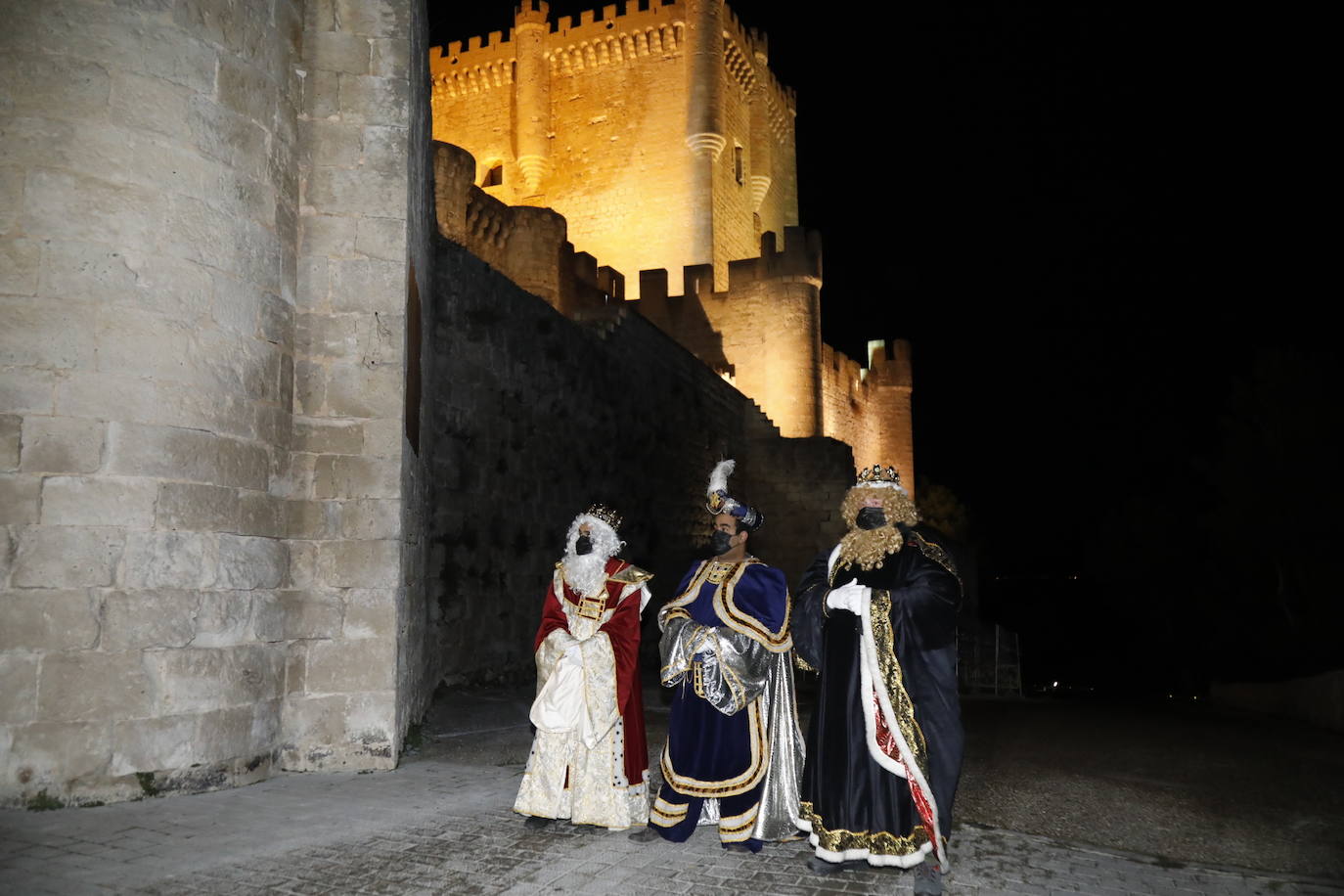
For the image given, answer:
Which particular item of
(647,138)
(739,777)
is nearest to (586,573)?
(739,777)

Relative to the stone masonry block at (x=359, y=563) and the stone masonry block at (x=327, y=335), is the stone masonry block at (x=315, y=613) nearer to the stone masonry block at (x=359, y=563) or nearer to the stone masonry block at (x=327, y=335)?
the stone masonry block at (x=359, y=563)

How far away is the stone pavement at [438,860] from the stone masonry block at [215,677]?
0.54 metres

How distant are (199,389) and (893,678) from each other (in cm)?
411

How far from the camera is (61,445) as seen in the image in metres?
5.04

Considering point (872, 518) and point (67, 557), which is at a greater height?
point (872, 518)

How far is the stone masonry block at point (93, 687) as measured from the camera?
4.87 metres

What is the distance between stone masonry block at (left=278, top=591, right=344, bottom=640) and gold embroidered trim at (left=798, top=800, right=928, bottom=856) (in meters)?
3.42

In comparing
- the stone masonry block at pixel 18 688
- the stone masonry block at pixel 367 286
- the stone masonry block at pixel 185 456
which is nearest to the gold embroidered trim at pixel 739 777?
the stone masonry block at pixel 185 456

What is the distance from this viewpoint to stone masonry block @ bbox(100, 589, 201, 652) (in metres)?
5.05

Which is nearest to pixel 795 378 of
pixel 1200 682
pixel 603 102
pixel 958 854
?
pixel 603 102

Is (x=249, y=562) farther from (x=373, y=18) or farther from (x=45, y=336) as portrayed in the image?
(x=373, y=18)

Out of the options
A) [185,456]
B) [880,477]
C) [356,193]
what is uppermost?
[356,193]

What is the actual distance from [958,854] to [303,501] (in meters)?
4.33

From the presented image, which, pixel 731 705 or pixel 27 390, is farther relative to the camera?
pixel 27 390
